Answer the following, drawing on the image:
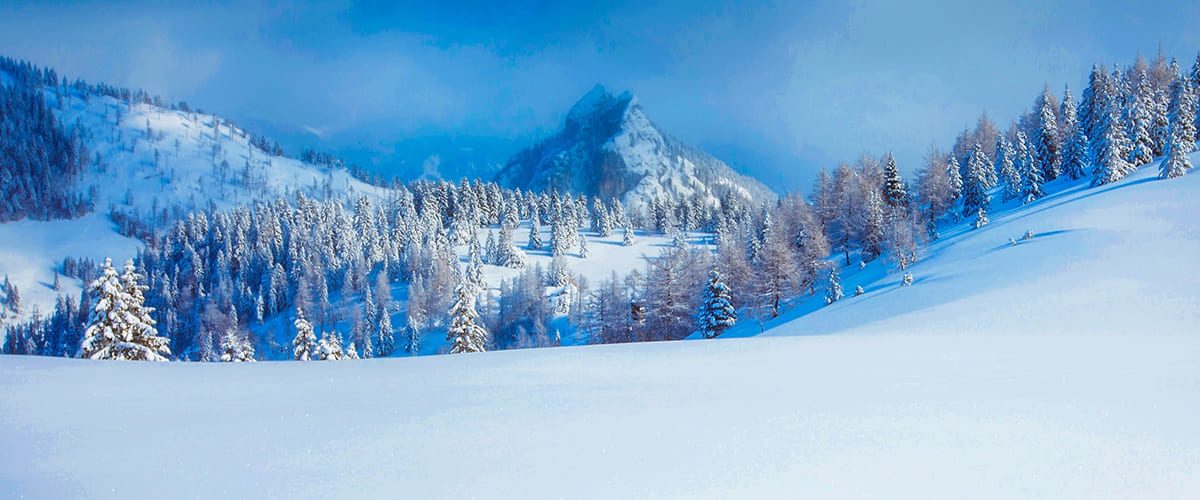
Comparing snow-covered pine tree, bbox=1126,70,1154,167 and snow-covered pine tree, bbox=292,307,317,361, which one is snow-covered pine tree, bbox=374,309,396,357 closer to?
snow-covered pine tree, bbox=292,307,317,361

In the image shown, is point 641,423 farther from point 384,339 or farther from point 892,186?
point 384,339

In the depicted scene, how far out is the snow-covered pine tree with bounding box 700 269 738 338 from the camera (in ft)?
128

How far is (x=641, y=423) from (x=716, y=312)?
35.5 m

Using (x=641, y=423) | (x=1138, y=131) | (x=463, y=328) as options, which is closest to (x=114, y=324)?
(x=463, y=328)

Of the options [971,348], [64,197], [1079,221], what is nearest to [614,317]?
[1079,221]

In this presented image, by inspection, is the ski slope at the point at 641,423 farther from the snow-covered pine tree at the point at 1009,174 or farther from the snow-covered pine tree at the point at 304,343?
the snow-covered pine tree at the point at 1009,174

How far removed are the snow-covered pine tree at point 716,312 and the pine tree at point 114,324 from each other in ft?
107

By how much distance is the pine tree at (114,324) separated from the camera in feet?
63.4

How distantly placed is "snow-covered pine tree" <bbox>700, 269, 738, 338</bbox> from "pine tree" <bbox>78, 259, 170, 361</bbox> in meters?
Result: 32.6

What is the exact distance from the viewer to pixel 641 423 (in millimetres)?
4926

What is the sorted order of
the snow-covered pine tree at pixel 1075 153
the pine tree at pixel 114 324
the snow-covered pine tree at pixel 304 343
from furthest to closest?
the snow-covered pine tree at pixel 1075 153 < the snow-covered pine tree at pixel 304 343 < the pine tree at pixel 114 324

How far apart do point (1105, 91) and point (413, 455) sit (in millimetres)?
75972

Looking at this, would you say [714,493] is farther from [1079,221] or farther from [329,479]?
[1079,221]

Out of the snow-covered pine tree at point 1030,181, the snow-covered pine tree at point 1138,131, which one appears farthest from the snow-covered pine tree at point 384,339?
the snow-covered pine tree at point 1138,131
